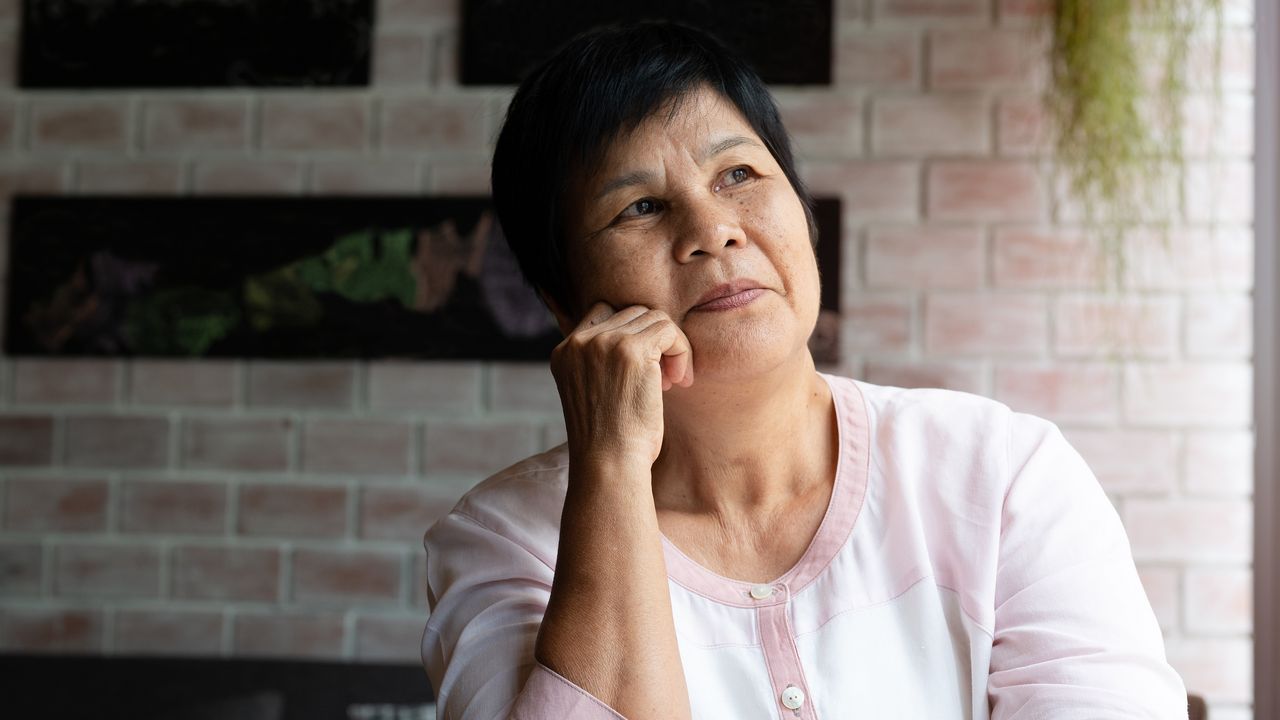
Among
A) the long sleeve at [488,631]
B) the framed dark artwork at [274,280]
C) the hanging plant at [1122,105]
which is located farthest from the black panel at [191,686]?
the hanging plant at [1122,105]

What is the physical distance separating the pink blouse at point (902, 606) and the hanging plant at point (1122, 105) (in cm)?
101

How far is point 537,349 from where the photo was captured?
7.51 feet

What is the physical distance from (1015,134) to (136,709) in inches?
80.5

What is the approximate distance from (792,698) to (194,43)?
1962 mm

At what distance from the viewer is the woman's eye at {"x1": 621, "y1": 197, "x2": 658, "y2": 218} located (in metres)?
1.27

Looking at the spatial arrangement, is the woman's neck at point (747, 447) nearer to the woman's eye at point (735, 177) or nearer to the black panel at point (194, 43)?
the woman's eye at point (735, 177)

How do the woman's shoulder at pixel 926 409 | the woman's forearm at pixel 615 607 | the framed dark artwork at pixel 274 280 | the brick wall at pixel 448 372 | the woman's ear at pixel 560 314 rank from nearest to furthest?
the woman's forearm at pixel 615 607 → the woman's shoulder at pixel 926 409 → the woman's ear at pixel 560 314 → the brick wall at pixel 448 372 → the framed dark artwork at pixel 274 280

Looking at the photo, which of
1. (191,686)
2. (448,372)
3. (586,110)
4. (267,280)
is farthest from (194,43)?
(586,110)

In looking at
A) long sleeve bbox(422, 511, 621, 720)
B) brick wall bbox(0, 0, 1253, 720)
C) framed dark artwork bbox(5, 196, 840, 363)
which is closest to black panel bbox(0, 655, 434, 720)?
brick wall bbox(0, 0, 1253, 720)

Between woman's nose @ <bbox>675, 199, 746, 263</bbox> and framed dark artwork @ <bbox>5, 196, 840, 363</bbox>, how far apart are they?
1034 mm

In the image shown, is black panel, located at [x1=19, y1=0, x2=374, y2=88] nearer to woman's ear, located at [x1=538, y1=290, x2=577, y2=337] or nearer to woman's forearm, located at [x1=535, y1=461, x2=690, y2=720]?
woman's ear, located at [x1=538, y1=290, x2=577, y2=337]

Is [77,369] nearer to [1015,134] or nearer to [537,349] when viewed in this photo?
[537,349]

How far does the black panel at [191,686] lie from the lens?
212 centimetres

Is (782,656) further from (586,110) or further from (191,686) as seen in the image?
(191,686)
